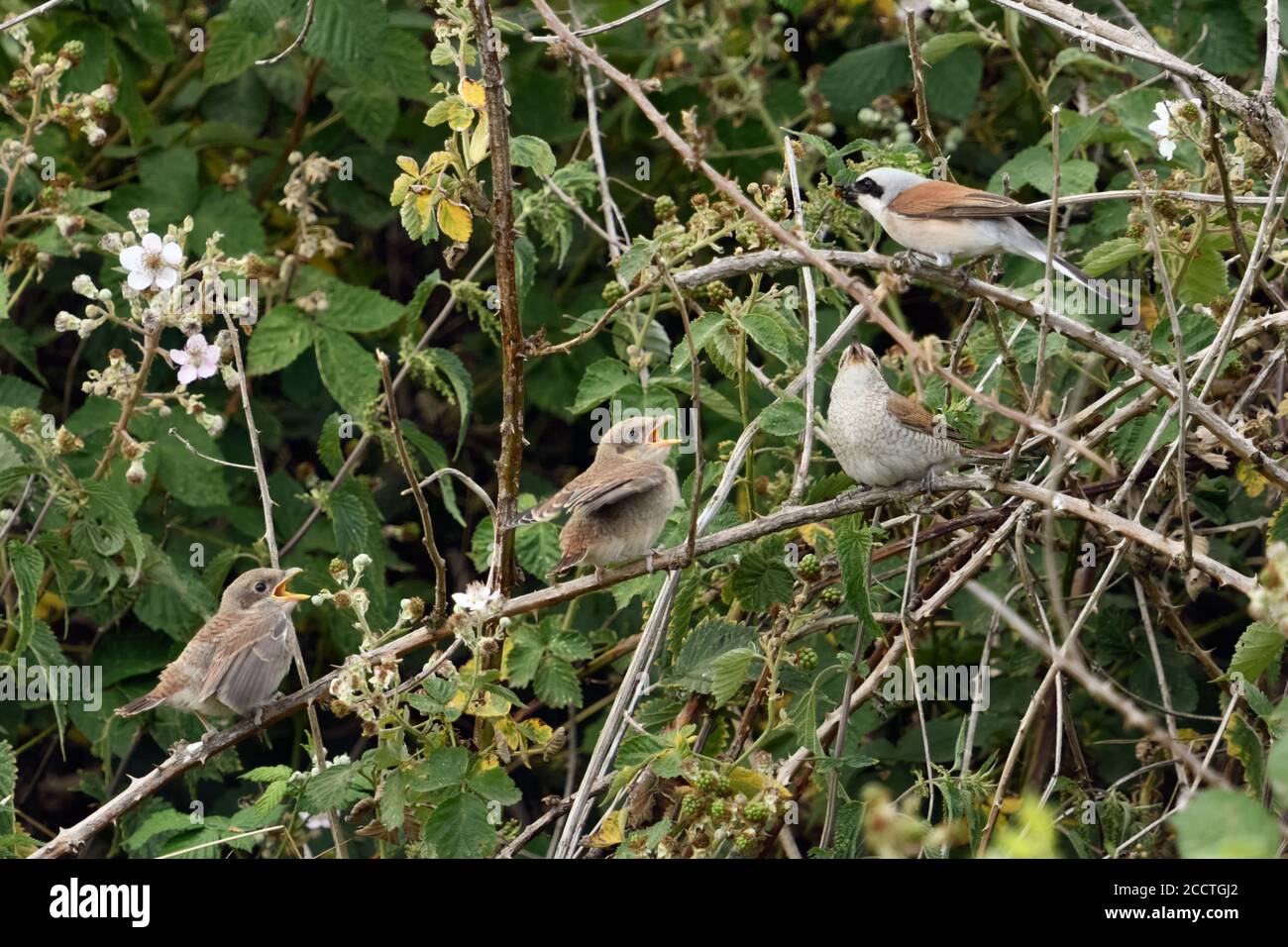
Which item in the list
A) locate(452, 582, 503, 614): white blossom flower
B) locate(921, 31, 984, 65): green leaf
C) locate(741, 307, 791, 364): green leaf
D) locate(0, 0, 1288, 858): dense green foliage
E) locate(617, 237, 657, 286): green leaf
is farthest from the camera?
locate(921, 31, 984, 65): green leaf

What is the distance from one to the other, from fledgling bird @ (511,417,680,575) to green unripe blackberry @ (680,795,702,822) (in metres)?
0.69

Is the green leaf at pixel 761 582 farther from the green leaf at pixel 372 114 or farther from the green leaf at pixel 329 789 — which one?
the green leaf at pixel 372 114

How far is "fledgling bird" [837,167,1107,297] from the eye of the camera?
16.0 ft

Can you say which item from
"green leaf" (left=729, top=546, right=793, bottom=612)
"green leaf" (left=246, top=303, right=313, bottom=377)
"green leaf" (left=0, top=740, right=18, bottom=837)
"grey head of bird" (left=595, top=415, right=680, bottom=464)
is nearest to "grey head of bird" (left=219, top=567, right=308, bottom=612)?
"green leaf" (left=0, top=740, right=18, bottom=837)

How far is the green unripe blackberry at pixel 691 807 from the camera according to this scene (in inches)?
144

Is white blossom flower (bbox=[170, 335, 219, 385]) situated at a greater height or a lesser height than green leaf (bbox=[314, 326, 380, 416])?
greater

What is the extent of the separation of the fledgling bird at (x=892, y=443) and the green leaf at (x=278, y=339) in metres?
2.13

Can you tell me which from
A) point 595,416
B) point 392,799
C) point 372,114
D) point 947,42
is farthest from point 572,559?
point 372,114

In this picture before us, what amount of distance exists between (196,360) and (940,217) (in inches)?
93.6

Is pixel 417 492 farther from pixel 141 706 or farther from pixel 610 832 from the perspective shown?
pixel 141 706

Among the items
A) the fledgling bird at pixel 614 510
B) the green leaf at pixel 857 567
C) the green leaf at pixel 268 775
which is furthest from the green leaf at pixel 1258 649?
the green leaf at pixel 268 775

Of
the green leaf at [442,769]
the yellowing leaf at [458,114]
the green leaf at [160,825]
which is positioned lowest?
the green leaf at [160,825]

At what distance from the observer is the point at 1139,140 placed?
5.39m

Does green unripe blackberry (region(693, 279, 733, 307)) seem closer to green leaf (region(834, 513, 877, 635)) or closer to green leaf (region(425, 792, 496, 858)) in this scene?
green leaf (region(834, 513, 877, 635))
